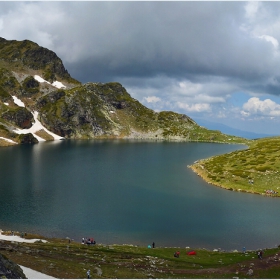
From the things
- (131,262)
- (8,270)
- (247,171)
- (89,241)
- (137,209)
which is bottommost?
(89,241)

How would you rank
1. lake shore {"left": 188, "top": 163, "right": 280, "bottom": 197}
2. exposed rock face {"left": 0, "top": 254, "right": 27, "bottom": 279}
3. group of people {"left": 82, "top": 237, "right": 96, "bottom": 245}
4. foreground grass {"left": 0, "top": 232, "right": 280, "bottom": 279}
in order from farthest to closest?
1. lake shore {"left": 188, "top": 163, "right": 280, "bottom": 197}
2. group of people {"left": 82, "top": 237, "right": 96, "bottom": 245}
3. foreground grass {"left": 0, "top": 232, "right": 280, "bottom": 279}
4. exposed rock face {"left": 0, "top": 254, "right": 27, "bottom": 279}

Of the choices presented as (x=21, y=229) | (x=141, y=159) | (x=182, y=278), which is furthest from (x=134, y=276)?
(x=141, y=159)

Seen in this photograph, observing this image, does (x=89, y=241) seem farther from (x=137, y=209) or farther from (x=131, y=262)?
(x=137, y=209)

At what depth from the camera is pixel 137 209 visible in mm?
80125

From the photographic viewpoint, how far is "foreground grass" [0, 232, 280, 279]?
39719mm

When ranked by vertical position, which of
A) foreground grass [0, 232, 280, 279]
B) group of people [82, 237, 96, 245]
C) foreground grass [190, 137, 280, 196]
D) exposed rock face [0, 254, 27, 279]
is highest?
foreground grass [190, 137, 280, 196]

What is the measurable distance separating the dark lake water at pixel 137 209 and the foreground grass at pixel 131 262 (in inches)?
384

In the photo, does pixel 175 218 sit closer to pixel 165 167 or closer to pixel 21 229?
pixel 21 229

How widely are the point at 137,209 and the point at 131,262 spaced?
117ft

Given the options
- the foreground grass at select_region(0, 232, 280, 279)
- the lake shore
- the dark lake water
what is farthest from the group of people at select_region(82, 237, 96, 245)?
the lake shore

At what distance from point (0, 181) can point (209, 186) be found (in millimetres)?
78426

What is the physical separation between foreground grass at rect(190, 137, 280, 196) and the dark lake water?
19.7 feet

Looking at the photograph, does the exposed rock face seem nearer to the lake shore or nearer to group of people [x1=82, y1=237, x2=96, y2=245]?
group of people [x1=82, y1=237, x2=96, y2=245]

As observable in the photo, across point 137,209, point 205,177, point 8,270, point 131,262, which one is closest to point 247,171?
point 205,177
